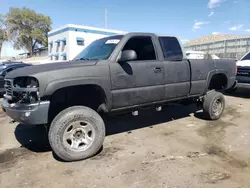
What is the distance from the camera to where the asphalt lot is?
299cm

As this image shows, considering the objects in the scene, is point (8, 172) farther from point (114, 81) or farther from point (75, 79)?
point (114, 81)

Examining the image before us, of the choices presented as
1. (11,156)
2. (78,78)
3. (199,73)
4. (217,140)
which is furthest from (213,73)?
(11,156)

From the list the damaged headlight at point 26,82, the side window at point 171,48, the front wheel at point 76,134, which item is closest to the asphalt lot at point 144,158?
the front wheel at point 76,134

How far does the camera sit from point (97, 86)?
12.2 ft

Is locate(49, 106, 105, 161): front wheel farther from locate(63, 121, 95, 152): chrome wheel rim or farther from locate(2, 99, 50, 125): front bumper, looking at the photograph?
locate(2, 99, 50, 125): front bumper

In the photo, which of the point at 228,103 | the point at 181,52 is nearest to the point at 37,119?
the point at 181,52

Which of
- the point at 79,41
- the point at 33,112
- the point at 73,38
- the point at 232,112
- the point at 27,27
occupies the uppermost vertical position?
the point at 27,27

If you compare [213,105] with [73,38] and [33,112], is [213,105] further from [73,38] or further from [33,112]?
[73,38]

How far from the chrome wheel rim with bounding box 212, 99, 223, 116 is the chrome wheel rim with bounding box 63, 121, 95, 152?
3.42 metres

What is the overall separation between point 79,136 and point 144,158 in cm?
110

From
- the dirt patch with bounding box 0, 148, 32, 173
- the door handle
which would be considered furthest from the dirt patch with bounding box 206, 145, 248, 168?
the dirt patch with bounding box 0, 148, 32, 173

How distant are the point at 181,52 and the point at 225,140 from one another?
205cm

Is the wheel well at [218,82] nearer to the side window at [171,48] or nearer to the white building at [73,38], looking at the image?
the side window at [171,48]

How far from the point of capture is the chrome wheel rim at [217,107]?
571 cm
